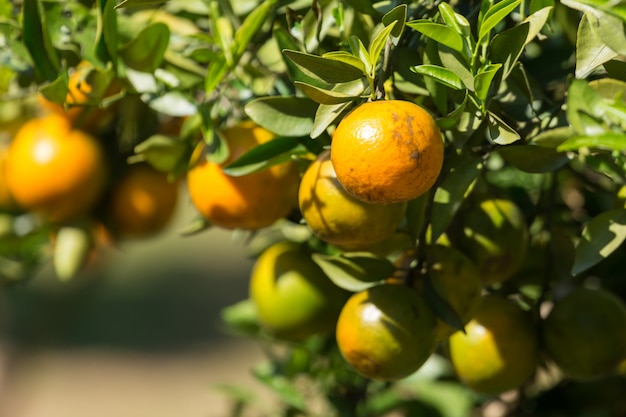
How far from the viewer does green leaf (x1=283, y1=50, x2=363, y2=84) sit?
0.53m

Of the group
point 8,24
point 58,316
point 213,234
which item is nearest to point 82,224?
point 8,24

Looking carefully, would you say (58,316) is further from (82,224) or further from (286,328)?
(286,328)

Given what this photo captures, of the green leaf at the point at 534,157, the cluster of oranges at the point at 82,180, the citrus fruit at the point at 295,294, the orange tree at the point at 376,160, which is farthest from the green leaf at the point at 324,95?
the cluster of oranges at the point at 82,180

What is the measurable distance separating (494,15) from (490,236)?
179mm

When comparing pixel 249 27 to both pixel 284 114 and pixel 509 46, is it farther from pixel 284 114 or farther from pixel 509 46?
pixel 509 46

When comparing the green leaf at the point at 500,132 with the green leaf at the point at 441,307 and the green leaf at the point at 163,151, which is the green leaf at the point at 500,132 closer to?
the green leaf at the point at 441,307

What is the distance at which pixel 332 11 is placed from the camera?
0.61 meters

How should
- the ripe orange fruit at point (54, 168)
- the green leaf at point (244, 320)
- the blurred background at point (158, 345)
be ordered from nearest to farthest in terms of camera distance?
the ripe orange fruit at point (54, 168) → the green leaf at point (244, 320) → the blurred background at point (158, 345)

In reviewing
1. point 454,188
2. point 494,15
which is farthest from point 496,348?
point 494,15

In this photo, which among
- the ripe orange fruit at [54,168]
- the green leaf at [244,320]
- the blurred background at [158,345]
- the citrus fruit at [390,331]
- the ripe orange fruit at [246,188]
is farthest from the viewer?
the blurred background at [158,345]

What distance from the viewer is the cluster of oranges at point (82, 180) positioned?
2.79 ft

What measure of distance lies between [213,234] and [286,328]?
5228mm

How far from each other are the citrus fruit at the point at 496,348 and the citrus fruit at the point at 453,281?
63mm

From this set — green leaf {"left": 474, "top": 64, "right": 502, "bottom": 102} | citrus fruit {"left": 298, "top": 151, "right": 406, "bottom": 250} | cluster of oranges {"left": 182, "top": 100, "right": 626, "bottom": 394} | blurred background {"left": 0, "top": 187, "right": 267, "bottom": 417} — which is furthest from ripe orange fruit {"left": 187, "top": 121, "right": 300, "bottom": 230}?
blurred background {"left": 0, "top": 187, "right": 267, "bottom": 417}
